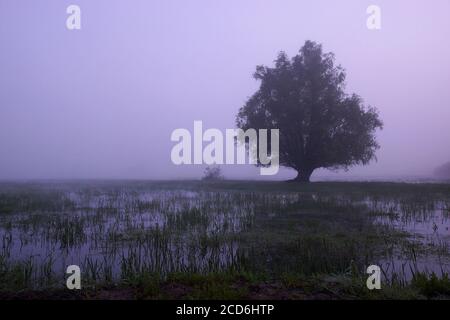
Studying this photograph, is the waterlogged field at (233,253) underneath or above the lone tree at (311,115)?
underneath

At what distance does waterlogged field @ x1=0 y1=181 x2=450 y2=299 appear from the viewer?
6.20m

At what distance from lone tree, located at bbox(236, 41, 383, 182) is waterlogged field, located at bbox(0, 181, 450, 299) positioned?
1953cm

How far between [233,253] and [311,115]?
3050 centimetres

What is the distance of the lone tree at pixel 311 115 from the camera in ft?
120

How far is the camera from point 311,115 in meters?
37.7

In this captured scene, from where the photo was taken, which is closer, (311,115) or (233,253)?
(233,253)

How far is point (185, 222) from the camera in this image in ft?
45.3

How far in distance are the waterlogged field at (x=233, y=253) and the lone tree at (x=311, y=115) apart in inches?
769

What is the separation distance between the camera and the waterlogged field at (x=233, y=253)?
20.4 ft

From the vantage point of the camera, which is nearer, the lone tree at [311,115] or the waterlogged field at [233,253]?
the waterlogged field at [233,253]

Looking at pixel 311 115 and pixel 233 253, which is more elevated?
pixel 311 115

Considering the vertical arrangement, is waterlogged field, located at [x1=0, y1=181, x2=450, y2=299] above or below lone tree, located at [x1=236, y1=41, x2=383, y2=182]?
below
